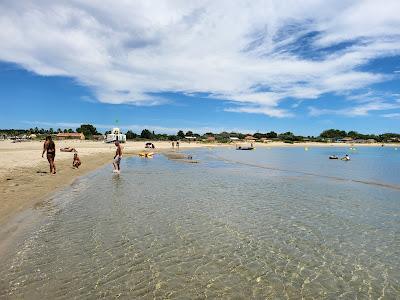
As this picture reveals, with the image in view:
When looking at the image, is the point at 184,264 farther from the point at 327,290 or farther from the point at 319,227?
the point at 319,227

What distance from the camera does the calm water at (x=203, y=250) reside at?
7.05 meters

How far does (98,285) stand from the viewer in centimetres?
704

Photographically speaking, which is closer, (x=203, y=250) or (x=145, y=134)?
(x=203, y=250)

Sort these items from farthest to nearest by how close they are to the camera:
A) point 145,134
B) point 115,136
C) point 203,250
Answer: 1. point 145,134
2. point 115,136
3. point 203,250

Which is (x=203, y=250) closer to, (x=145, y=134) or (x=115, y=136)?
(x=115, y=136)

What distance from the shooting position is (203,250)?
9.51 m

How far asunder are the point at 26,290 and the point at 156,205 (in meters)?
8.94

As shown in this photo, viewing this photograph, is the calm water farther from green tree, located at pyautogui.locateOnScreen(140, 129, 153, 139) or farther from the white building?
green tree, located at pyautogui.locateOnScreen(140, 129, 153, 139)

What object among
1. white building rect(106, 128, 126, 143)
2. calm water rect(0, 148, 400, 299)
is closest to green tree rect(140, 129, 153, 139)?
white building rect(106, 128, 126, 143)

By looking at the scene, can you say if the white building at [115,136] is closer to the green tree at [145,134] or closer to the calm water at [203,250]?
the green tree at [145,134]

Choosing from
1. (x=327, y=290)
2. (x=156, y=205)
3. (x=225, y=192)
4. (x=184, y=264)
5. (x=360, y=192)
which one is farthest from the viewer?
(x=360, y=192)

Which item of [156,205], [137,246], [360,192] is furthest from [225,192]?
[137,246]

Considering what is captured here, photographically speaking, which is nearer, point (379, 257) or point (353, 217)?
point (379, 257)

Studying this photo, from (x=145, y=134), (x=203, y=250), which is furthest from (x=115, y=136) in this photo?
(x=203, y=250)
